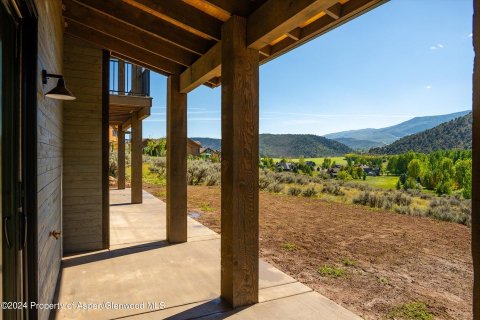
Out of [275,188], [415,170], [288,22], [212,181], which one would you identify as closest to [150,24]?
[288,22]

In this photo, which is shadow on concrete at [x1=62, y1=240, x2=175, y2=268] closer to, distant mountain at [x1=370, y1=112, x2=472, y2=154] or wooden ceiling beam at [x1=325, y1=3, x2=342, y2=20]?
wooden ceiling beam at [x1=325, y1=3, x2=342, y2=20]

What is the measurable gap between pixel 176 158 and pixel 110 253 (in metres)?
1.88

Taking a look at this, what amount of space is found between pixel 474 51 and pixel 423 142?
5038cm

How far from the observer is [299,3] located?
7.95 feet

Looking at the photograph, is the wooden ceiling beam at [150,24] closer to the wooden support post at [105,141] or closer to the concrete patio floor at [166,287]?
the wooden support post at [105,141]

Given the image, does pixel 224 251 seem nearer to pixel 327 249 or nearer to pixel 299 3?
pixel 299 3

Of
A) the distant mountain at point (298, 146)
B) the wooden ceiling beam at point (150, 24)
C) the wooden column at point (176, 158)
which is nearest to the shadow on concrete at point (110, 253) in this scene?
the wooden column at point (176, 158)

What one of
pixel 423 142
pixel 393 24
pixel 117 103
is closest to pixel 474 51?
pixel 117 103

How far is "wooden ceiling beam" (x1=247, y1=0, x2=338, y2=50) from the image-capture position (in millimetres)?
2375

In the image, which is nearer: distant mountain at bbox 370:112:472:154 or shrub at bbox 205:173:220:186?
shrub at bbox 205:173:220:186

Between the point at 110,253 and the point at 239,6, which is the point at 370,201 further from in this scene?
the point at 239,6

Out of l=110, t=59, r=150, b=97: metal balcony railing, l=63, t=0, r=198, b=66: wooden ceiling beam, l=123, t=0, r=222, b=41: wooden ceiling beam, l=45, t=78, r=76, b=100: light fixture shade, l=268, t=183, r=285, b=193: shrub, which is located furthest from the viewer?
l=268, t=183, r=285, b=193: shrub

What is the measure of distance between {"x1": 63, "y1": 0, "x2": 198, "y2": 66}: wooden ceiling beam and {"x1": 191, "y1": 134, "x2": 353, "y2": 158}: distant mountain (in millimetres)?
64258

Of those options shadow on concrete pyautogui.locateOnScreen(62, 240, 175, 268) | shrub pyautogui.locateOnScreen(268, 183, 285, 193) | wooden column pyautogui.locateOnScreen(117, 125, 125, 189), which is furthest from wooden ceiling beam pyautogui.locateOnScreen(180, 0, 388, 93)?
shrub pyautogui.locateOnScreen(268, 183, 285, 193)
